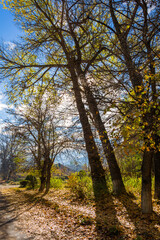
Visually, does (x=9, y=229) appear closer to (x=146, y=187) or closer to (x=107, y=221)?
(x=107, y=221)

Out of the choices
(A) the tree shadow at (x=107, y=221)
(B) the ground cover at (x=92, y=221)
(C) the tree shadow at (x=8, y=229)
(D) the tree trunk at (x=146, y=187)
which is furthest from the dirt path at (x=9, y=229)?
(D) the tree trunk at (x=146, y=187)

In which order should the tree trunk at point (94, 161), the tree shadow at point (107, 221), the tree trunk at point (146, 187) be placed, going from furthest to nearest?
Result: the tree trunk at point (94, 161) → the tree trunk at point (146, 187) → the tree shadow at point (107, 221)

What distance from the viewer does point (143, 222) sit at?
444 centimetres

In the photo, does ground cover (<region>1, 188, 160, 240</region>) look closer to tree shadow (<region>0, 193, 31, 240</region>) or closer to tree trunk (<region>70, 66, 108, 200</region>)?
tree shadow (<region>0, 193, 31, 240</region>)

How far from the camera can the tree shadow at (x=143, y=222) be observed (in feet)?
12.5

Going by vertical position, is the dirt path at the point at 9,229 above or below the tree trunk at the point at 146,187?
below

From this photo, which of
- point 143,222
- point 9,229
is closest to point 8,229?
point 9,229

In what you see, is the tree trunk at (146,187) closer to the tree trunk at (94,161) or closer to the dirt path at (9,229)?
the tree trunk at (94,161)

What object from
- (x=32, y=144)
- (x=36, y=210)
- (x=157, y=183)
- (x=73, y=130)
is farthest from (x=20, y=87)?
(x=157, y=183)

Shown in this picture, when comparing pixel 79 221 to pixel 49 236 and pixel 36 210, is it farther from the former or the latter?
pixel 36 210

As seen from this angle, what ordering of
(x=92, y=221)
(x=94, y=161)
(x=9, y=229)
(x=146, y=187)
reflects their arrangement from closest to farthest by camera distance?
(x=9, y=229) < (x=146, y=187) < (x=92, y=221) < (x=94, y=161)

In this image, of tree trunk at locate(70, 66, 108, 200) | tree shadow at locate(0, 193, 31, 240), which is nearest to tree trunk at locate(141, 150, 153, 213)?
tree trunk at locate(70, 66, 108, 200)

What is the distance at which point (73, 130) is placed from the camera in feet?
22.5

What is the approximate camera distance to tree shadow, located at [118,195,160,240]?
12.5 ft
